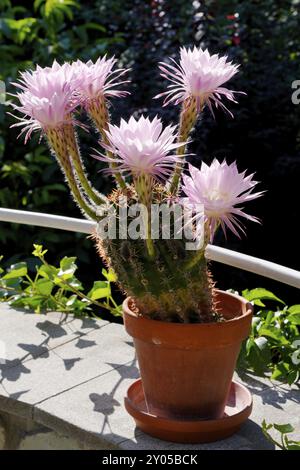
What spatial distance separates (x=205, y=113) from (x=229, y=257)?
2143 mm

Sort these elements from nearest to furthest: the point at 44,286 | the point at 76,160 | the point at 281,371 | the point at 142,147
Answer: the point at 142,147 < the point at 76,160 < the point at 281,371 < the point at 44,286

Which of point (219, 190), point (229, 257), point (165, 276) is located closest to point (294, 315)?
point (229, 257)

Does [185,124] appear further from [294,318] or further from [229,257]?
[294,318]

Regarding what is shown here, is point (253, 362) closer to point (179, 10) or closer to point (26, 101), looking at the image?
point (26, 101)

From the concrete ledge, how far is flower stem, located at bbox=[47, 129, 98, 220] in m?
0.55

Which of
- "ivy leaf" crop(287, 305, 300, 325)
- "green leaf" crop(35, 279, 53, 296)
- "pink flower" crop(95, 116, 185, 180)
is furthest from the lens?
"green leaf" crop(35, 279, 53, 296)

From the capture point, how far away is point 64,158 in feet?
6.64

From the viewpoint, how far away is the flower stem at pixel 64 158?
200cm

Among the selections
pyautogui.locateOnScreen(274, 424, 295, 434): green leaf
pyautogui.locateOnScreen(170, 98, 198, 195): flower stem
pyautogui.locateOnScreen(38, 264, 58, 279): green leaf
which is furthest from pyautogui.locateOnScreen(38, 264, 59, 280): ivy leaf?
pyautogui.locateOnScreen(274, 424, 295, 434): green leaf

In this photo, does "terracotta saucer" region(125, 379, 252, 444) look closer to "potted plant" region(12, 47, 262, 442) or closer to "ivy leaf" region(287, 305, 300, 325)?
"potted plant" region(12, 47, 262, 442)

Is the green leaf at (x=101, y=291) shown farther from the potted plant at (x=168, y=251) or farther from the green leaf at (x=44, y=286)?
the potted plant at (x=168, y=251)

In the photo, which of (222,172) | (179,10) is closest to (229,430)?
(222,172)

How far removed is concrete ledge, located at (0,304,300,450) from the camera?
213cm

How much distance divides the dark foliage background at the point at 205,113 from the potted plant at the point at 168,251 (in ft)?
7.08
